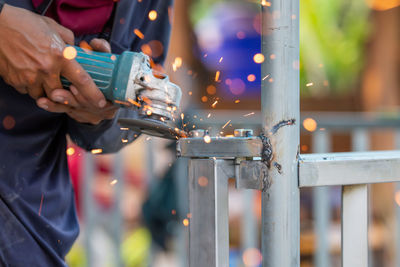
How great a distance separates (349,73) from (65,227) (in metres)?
6.80

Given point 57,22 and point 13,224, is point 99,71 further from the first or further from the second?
point 13,224

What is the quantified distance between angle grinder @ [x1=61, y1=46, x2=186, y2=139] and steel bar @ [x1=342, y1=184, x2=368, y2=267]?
0.39 meters

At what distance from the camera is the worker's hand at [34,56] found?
2.89 feet

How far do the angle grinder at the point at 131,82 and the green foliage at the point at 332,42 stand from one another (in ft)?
19.4

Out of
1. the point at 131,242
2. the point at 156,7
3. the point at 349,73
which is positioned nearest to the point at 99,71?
the point at 156,7

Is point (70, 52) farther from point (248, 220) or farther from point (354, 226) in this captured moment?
point (248, 220)

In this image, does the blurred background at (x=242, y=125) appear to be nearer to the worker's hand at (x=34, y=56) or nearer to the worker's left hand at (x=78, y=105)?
the worker's left hand at (x=78, y=105)

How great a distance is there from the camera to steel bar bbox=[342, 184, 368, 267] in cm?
78

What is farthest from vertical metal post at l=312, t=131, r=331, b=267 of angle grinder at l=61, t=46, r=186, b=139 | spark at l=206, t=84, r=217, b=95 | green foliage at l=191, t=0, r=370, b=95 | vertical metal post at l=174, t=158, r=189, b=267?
green foliage at l=191, t=0, r=370, b=95

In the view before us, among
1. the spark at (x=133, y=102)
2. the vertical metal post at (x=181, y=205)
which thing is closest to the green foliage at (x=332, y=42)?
the vertical metal post at (x=181, y=205)

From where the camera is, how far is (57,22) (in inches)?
41.4

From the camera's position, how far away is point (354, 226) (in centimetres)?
78

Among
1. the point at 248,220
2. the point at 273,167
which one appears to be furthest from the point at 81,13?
the point at 248,220

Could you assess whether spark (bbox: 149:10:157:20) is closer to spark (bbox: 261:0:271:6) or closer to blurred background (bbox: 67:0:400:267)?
blurred background (bbox: 67:0:400:267)
